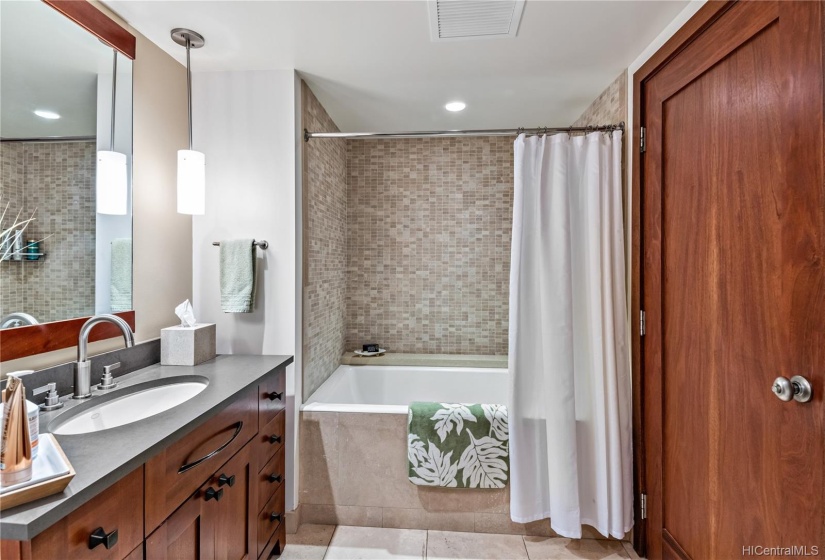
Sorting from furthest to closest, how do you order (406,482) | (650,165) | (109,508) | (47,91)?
(406,482) → (650,165) → (47,91) → (109,508)

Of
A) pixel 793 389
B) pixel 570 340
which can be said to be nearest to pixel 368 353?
pixel 570 340

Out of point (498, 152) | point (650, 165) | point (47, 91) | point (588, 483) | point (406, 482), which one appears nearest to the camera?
point (47, 91)

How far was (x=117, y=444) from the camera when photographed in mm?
1018

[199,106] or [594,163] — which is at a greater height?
[199,106]

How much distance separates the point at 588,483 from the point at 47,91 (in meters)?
2.71

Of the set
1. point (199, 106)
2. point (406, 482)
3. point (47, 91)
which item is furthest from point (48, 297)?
point (406, 482)

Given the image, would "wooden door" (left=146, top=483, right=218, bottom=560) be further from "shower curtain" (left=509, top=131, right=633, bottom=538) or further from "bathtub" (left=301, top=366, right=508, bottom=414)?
"bathtub" (left=301, top=366, right=508, bottom=414)

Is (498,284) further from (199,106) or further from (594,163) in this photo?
(199,106)

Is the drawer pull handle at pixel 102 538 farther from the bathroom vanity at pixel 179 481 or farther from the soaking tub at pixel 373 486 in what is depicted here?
the soaking tub at pixel 373 486

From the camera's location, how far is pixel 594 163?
6.46 ft

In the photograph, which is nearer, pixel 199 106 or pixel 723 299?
pixel 723 299

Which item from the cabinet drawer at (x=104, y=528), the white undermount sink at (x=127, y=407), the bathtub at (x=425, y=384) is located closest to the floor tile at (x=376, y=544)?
the bathtub at (x=425, y=384)

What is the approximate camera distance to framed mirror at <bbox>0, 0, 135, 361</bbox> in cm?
124

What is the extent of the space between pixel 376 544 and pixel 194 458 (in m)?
1.17
